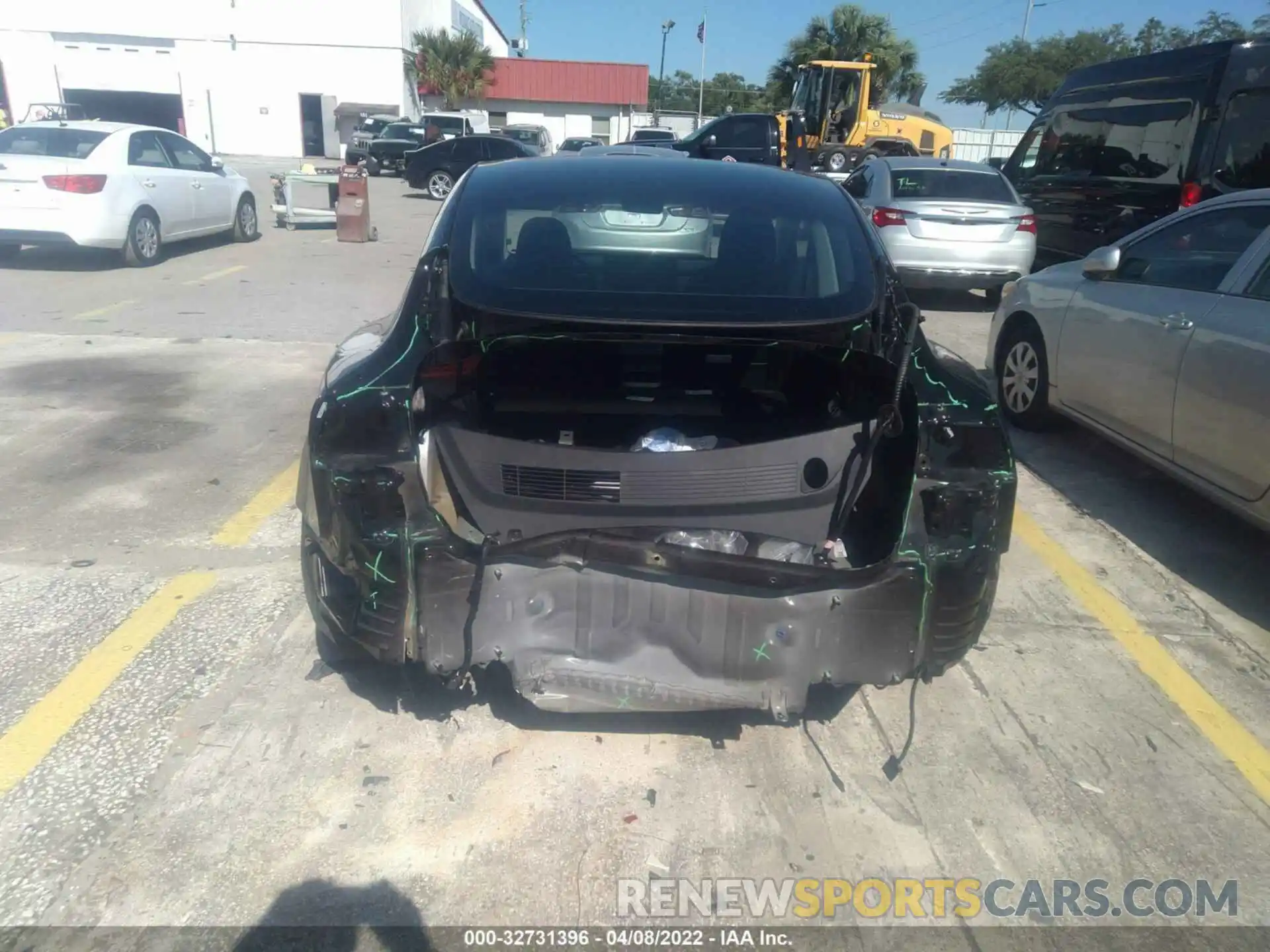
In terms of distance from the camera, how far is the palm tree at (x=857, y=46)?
1826 inches

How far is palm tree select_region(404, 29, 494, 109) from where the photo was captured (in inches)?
1690

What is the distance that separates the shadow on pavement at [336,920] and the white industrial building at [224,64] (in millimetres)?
43011

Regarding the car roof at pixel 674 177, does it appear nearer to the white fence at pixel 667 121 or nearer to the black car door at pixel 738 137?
the black car door at pixel 738 137

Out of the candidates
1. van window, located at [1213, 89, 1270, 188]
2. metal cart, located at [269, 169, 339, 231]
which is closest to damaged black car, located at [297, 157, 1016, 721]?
van window, located at [1213, 89, 1270, 188]

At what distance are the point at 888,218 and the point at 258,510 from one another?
7451 millimetres

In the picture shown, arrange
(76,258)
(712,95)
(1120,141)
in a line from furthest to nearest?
(712,95), (76,258), (1120,141)

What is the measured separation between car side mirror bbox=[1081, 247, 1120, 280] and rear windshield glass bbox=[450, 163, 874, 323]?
2266mm

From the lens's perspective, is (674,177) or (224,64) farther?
(224,64)

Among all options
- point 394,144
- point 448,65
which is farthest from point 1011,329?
point 448,65

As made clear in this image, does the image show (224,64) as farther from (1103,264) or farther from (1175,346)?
(1175,346)

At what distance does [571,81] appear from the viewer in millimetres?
49969

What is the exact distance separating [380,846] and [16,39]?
156 feet

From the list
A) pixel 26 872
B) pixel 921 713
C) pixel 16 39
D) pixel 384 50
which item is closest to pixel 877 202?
pixel 921 713

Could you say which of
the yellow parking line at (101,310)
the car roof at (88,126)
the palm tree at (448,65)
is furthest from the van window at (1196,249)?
the palm tree at (448,65)
